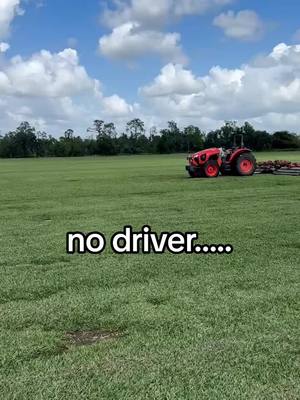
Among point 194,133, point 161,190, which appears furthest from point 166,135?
point 161,190

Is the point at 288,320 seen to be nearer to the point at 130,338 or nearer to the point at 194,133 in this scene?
the point at 130,338

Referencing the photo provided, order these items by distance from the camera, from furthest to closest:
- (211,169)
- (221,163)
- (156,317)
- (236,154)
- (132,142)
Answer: (132,142) → (221,163) → (236,154) → (211,169) → (156,317)

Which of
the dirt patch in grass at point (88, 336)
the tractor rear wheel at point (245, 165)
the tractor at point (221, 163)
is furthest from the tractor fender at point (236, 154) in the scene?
the dirt patch in grass at point (88, 336)

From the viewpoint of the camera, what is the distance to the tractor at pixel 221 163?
82.9 ft

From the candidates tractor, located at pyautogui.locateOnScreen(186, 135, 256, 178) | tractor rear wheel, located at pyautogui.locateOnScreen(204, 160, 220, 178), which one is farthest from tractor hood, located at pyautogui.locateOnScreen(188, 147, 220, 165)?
tractor rear wheel, located at pyautogui.locateOnScreen(204, 160, 220, 178)

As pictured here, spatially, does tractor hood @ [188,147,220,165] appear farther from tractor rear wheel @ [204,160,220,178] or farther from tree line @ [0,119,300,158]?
tree line @ [0,119,300,158]

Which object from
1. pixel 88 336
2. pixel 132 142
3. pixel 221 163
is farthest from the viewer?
pixel 132 142

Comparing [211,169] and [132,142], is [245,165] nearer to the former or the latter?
[211,169]

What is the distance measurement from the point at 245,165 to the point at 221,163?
114 centimetres

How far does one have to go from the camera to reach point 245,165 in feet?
84.3

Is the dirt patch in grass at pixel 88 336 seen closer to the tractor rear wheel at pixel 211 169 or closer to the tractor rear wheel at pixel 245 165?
the tractor rear wheel at pixel 211 169

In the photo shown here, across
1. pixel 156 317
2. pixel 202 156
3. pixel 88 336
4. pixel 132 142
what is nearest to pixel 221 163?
pixel 202 156

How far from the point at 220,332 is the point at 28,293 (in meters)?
2.42

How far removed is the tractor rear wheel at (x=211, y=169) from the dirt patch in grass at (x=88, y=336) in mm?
20591
